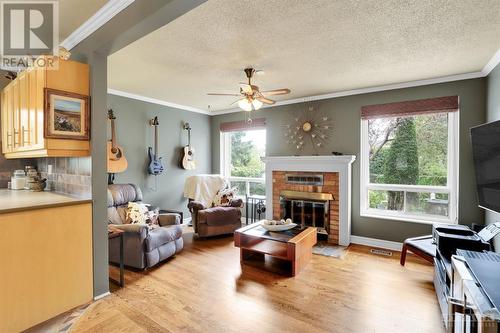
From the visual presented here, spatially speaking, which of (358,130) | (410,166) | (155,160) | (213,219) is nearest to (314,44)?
(358,130)

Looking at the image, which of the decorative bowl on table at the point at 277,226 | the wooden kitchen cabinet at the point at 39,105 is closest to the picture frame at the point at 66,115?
the wooden kitchen cabinet at the point at 39,105

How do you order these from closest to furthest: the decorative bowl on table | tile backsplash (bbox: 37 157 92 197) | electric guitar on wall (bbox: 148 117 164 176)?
1. tile backsplash (bbox: 37 157 92 197)
2. the decorative bowl on table
3. electric guitar on wall (bbox: 148 117 164 176)

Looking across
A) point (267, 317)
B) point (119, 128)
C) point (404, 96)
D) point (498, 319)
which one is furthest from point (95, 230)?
point (404, 96)

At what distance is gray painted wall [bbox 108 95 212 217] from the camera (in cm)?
416

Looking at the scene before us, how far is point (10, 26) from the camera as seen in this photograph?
2102mm

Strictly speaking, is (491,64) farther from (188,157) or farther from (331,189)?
(188,157)

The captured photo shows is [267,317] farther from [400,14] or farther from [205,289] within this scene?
[400,14]

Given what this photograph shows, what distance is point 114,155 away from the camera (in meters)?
3.87

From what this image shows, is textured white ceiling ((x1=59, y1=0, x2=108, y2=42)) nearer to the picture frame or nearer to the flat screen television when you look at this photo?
the picture frame

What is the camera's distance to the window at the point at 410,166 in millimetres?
3422

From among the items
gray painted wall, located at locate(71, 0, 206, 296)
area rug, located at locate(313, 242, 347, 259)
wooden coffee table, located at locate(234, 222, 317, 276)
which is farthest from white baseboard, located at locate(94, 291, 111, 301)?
area rug, located at locate(313, 242, 347, 259)

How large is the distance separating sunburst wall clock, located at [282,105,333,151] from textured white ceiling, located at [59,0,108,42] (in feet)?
11.1

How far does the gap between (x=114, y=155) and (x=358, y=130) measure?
3.91 meters

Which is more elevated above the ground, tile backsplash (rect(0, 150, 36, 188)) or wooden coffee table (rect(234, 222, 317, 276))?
tile backsplash (rect(0, 150, 36, 188))
